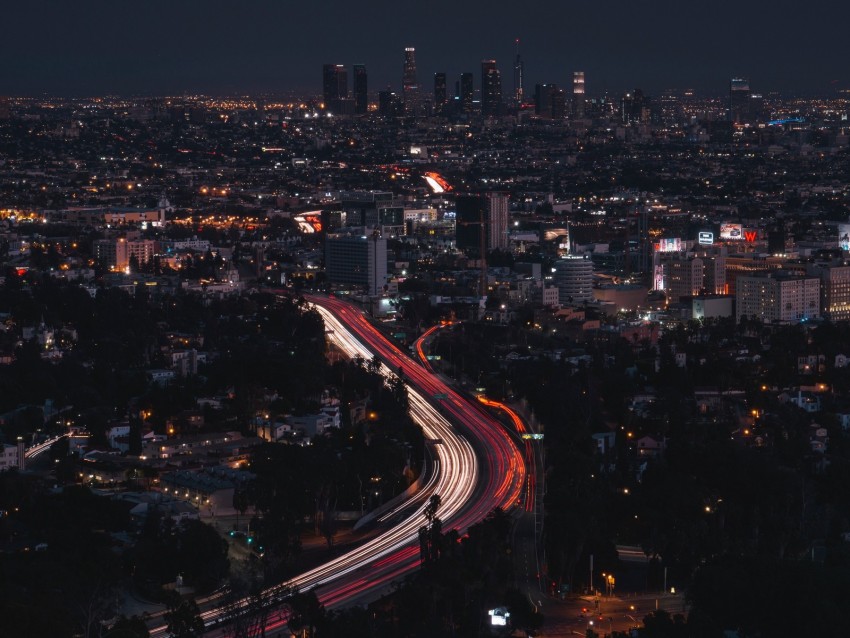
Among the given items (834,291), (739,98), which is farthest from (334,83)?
(834,291)

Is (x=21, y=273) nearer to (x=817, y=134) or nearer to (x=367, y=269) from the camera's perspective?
(x=367, y=269)

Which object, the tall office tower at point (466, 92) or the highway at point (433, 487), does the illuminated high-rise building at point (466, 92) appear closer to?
the tall office tower at point (466, 92)

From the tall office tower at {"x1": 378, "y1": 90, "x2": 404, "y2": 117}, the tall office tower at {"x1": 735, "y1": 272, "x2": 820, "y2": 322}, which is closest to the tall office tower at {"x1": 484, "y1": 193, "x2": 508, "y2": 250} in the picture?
the tall office tower at {"x1": 735, "y1": 272, "x2": 820, "y2": 322}

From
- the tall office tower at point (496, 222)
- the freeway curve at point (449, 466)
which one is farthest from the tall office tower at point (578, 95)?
the freeway curve at point (449, 466)

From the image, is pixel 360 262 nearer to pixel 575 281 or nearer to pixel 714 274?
pixel 575 281

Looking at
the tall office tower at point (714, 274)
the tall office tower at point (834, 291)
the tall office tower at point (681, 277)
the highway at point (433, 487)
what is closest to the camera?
the highway at point (433, 487)

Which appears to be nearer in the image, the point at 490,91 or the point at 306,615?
the point at 306,615

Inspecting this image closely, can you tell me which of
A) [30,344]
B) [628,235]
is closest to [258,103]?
[628,235]

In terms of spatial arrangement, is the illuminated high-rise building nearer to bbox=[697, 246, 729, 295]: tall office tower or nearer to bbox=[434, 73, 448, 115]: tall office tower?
bbox=[434, 73, 448, 115]: tall office tower
